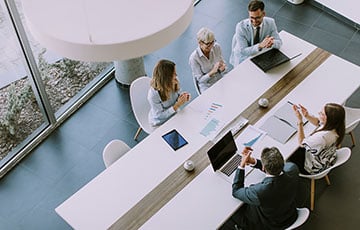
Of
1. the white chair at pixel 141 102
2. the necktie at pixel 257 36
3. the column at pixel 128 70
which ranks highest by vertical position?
the necktie at pixel 257 36

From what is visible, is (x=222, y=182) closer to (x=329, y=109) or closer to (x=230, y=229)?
(x=230, y=229)

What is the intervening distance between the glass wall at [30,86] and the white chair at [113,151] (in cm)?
146

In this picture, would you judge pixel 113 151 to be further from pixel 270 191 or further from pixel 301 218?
pixel 301 218

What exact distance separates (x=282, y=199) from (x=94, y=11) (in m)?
2.35

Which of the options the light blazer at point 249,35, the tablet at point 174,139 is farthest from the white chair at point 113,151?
the light blazer at point 249,35

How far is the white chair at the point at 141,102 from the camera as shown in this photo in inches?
203

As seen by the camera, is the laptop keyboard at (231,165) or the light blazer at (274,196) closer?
the light blazer at (274,196)

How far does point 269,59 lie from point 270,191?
1770 millimetres

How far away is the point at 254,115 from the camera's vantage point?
4750 mm

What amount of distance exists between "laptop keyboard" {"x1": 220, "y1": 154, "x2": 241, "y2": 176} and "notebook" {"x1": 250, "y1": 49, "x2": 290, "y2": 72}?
46.2 inches

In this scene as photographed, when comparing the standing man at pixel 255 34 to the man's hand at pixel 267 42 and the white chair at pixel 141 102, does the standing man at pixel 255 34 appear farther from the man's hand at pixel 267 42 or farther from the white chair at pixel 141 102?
the white chair at pixel 141 102

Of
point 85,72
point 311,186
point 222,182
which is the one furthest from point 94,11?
point 85,72

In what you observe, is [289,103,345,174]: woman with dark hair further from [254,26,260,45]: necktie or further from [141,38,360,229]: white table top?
[254,26,260,45]: necktie

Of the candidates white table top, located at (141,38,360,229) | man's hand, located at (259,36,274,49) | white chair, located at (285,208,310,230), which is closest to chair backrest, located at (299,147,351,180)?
white table top, located at (141,38,360,229)
